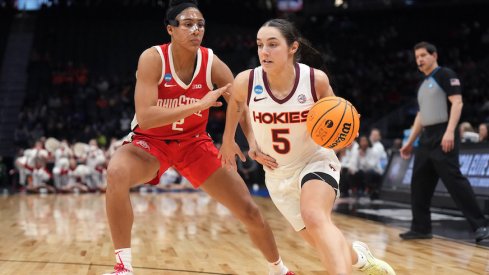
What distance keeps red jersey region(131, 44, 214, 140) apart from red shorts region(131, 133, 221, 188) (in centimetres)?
5

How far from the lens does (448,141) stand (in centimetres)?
689

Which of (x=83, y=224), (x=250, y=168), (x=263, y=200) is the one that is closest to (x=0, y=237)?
(x=83, y=224)

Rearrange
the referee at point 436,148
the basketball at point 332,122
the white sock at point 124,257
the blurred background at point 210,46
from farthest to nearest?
1. the blurred background at point 210,46
2. the referee at point 436,148
3. the white sock at point 124,257
4. the basketball at point 332,122

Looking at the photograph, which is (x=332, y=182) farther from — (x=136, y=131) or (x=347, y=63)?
(x=347, y=63)

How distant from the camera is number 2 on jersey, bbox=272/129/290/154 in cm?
415

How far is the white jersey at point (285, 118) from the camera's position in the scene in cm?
411

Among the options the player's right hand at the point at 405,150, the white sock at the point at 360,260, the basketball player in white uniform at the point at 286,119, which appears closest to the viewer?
the basketball player in white uniform at the point at 286,119

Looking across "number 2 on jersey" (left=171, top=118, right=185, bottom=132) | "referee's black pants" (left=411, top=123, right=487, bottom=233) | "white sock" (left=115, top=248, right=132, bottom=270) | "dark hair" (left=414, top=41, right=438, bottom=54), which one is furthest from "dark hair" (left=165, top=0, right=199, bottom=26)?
"referee's black pants" (left=411, top=123, right=487, bottom=233)

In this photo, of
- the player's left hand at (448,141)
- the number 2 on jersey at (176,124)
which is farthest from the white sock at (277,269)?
the player's left hand at (448,141)

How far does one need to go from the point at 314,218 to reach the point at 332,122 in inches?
22.4

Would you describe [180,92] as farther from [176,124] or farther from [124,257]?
[124,257]

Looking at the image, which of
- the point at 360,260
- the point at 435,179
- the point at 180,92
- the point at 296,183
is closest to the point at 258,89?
the point at 296,183

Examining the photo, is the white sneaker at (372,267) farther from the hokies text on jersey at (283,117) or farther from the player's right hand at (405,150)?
the player's right hand at (405,150)

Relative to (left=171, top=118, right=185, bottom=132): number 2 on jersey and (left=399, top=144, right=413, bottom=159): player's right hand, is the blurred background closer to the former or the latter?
(left=399, top=144, right=413, bottom=159): player's right hand
